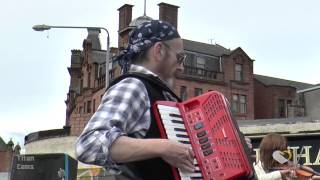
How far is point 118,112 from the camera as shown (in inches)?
109

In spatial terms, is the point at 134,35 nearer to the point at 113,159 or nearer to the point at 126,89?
the point at 126,89

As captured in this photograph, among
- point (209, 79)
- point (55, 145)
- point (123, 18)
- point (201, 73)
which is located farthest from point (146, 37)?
point (123, 18)

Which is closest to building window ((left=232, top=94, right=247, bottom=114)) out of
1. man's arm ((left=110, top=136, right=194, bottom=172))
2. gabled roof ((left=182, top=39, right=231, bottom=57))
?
gabled roof ((left=182, top=39, right=231, bottom=57))

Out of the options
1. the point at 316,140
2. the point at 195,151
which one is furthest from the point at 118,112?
the point at 316,140

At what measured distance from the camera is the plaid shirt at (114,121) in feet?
8.88

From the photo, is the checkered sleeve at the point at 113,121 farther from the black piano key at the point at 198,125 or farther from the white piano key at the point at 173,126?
the black piano key at the point at 198,125

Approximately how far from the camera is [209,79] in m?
51.2

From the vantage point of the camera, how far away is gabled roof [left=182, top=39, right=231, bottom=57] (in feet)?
171

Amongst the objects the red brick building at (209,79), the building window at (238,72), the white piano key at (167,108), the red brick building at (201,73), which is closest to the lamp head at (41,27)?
the white piano key at (167,108)

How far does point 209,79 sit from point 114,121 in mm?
48632

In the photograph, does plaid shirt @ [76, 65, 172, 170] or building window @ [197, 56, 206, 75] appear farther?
building window @ [197, 56, 206, 75]

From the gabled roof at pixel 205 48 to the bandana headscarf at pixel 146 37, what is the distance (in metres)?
47.9

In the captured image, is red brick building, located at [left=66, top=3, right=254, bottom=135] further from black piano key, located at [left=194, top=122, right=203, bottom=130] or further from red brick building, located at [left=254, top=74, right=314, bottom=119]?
black piano key, located at [left=194, top=122, right=203, bottom=130]

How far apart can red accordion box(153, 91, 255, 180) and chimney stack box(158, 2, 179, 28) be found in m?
46.6
